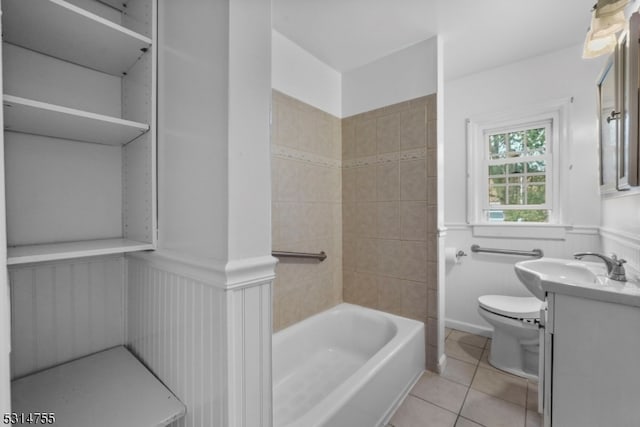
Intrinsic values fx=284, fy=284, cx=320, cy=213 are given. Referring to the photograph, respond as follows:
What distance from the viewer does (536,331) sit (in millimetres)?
1842

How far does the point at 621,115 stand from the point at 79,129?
2.40 m

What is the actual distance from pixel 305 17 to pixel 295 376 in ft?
7.67

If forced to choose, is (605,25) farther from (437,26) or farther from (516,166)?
(516,166)

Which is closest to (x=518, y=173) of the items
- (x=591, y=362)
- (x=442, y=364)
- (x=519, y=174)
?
(x=519, y=174)

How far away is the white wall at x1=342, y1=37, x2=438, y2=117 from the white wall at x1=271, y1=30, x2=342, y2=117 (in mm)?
121

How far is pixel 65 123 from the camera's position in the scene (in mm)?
974

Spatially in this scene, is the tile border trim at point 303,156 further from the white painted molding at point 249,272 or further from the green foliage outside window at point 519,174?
the green foliage outside window at point 519,174

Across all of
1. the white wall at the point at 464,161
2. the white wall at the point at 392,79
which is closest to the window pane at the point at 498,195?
the white wall at the point at 464,161

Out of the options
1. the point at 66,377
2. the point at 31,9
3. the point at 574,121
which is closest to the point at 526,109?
the point at 574,121

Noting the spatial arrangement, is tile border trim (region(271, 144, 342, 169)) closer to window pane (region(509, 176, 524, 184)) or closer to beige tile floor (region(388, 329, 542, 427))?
window pane (region(509, 176, 524, 184))

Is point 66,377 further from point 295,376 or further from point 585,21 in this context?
point 585,21

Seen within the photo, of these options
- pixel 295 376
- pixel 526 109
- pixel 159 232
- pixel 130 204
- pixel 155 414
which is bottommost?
pixel 295 376

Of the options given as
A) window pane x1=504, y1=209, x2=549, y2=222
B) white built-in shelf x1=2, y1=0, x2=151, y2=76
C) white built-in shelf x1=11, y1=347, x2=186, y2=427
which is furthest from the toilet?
white built-in shelf x1=2, y1=0, x2=151, y2=76

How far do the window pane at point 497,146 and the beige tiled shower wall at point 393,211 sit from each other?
929mm
